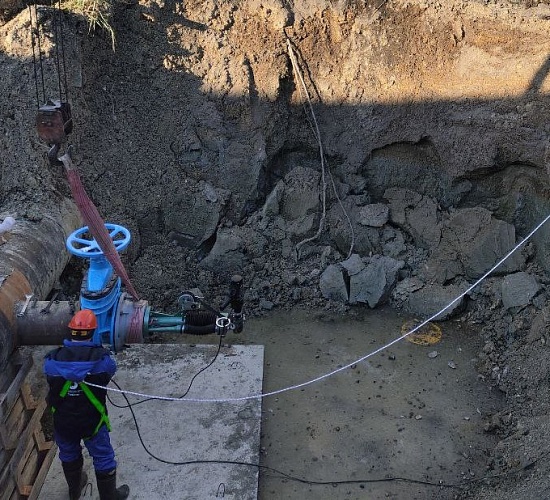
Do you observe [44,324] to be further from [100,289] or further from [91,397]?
[91,397]

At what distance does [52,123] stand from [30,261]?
4.48 ft

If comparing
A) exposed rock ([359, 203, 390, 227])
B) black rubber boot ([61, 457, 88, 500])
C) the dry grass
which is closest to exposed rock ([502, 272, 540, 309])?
exposed rock ([359, 203, 390, 227])

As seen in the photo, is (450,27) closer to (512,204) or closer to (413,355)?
(512,204)

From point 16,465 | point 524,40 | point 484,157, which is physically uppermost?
point 524,40

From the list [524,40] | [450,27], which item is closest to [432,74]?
[450,27]

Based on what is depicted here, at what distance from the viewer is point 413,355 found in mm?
A: 6508

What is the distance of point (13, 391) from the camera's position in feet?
13.9

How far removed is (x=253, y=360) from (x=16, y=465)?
2581 millimetres

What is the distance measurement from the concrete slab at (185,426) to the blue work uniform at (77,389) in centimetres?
83

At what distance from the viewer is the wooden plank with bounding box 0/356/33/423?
4.12m

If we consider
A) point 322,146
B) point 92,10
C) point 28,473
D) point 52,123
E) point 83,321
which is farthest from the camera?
point 322,146

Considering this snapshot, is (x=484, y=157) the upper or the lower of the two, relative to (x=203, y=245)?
upper

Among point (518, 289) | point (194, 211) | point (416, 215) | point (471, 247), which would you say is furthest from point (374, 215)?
point (194, 211)

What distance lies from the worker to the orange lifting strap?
1320 millimetres
